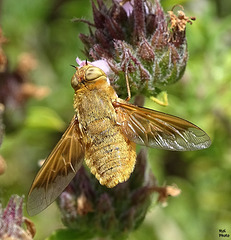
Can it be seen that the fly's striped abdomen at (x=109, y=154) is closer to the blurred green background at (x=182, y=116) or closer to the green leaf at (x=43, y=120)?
the blurred green background at (x=182, y=116)

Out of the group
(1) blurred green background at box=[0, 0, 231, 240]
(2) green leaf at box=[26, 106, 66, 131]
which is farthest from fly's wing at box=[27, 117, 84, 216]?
(2) green leaf at box=[26, 106, 66, 131]

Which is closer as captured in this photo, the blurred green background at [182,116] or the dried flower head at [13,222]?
the dried flower head at [13,222]

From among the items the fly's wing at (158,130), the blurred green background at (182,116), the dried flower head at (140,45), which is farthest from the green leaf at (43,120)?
the fly's wing at (158,130)

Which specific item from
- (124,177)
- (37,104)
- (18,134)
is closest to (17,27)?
(37,104)

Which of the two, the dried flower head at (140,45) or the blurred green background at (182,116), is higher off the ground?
the dried flower head at (140,45)

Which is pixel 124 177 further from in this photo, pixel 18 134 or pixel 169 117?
pixel 18 134

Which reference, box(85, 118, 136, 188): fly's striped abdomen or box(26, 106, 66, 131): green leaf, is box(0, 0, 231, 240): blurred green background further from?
box(85, 118, 136, 188): fly's striped abdomen
